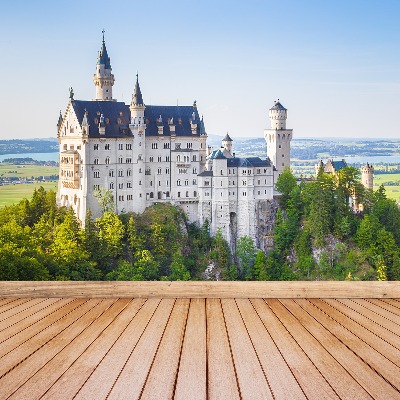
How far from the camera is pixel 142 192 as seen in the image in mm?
56594

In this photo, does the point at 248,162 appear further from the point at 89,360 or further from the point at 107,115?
the point at 89,360

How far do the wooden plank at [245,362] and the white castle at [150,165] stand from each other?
48.3 metres

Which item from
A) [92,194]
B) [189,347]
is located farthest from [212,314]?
[92,194]

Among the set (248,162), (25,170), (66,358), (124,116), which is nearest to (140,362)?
(66,358)

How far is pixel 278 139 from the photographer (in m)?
66.0

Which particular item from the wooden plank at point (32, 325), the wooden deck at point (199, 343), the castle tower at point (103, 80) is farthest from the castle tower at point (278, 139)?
the wooden plank at point (32, 325)

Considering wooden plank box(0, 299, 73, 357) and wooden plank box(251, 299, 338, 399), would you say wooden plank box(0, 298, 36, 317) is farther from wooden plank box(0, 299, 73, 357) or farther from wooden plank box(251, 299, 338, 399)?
wooden plank box(251, 299, 338, 399)

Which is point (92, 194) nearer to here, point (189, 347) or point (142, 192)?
point (142, 192)

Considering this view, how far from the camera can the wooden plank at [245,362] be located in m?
4.57

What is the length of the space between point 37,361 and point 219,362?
1.48m

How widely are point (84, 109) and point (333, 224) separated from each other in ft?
79.6

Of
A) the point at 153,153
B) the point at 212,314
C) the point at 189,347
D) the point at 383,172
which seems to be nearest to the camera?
the point at 189,347

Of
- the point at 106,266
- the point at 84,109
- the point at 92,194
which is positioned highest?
the point at 84,109

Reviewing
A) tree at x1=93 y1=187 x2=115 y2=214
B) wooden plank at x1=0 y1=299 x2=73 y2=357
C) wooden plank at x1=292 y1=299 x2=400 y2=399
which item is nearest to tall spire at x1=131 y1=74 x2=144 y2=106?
tree at x1=93 y1=187 x2=115 y2=214
